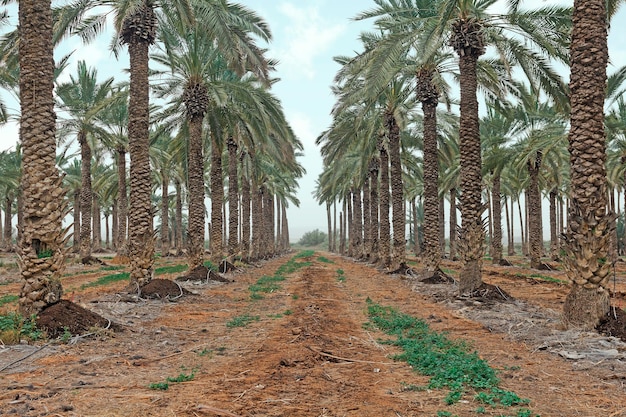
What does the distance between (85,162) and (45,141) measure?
22.5 meters

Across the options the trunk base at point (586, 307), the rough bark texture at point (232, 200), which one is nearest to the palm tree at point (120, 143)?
the rough bark texture at point (232, 200)

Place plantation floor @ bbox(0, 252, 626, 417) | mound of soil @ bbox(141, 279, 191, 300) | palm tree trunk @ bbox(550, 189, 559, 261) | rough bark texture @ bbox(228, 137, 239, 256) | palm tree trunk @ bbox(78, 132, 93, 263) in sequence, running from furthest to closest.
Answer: palm tree trunk @ bbox(550, 189, 559, 261) < palm tree trunk @ bbox(78, 132, 93, 263) < rough bark texture @ bbox(228, 137, 239, 256) < mound of soil @ bbox(141, 279, 191, 300) < plantation floor @ bbox(0, 252, 626, 417)

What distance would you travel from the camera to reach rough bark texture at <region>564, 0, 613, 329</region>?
28.4ft

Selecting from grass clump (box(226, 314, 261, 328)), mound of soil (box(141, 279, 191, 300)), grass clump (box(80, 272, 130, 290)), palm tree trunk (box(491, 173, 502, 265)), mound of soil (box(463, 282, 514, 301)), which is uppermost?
palm tree trunk (box(491, 173, 502, 265))

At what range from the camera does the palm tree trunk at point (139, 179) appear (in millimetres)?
13672

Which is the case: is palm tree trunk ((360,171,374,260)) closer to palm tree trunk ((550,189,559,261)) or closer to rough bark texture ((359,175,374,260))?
rough bark texture ((359,175,374,260))

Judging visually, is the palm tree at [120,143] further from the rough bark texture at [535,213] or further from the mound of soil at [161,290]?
the rough bark texture at [535,213]

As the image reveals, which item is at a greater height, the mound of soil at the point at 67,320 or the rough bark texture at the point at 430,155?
the rough bark texture at the point at 430,155

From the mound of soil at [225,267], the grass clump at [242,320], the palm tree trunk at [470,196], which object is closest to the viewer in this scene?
the grass clump at [242,320]

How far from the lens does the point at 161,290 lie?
44.3 feet

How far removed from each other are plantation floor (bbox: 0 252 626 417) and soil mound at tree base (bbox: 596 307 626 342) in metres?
0.45

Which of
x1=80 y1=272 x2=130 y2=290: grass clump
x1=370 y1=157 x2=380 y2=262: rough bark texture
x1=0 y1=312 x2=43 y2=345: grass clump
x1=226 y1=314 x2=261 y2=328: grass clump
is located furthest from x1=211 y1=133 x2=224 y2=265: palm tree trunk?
x1=0 y1=312 x2=43 y2=345: grass clump

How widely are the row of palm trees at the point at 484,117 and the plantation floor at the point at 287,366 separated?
1.97 metres

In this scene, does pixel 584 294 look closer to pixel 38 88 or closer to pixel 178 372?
pixel 178 372
